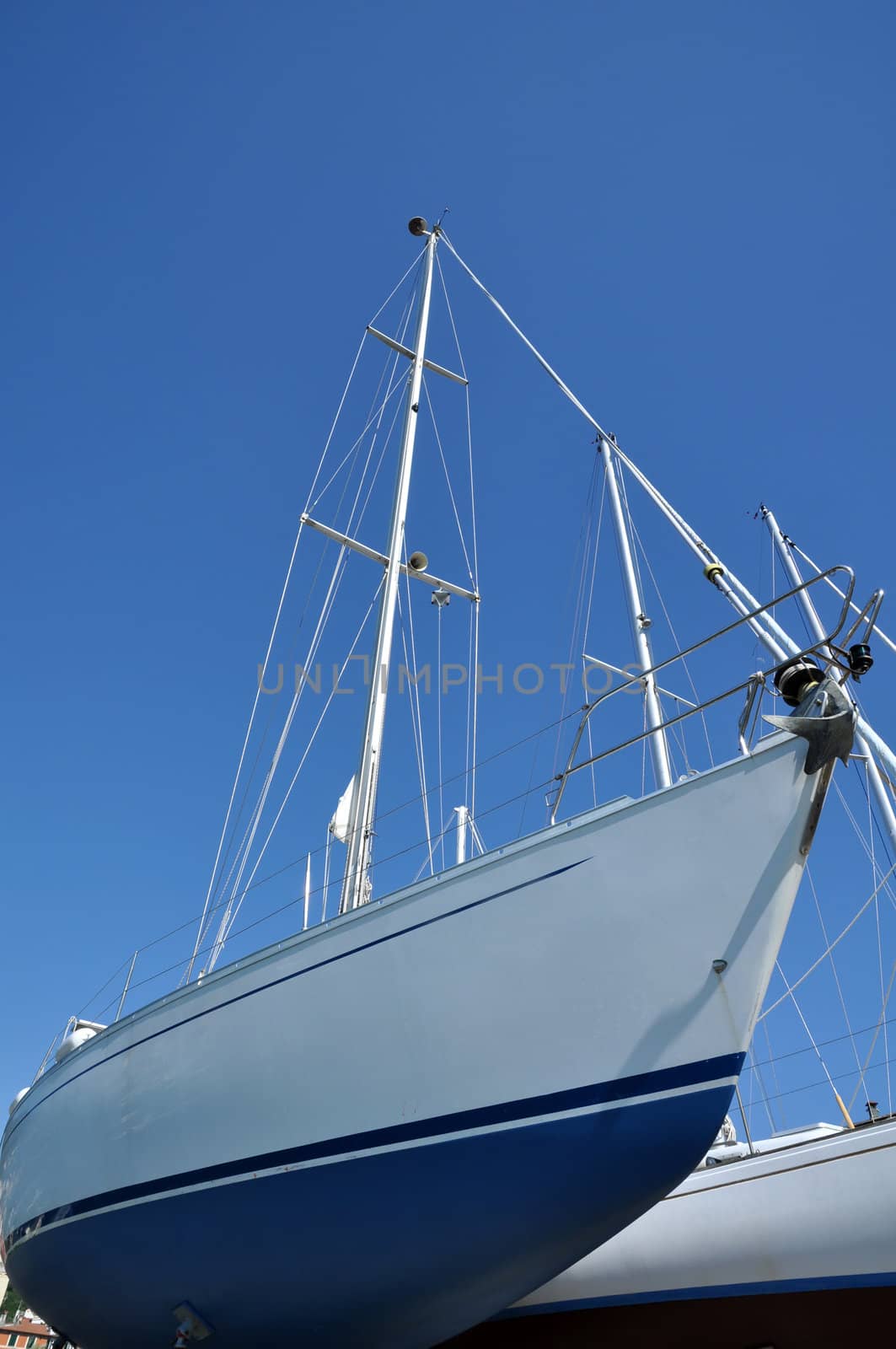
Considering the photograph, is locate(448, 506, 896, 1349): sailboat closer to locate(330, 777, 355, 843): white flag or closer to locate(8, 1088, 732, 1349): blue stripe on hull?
locate(8, 1088, 732, 1349): blue stripe on hull

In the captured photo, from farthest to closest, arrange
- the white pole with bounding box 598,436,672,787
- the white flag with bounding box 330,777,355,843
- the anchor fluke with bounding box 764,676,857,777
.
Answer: the white pole with bounding box 598,436,672,787 → the white flag with bounding box 330,777,355,843 → the anchor fluke with bounding box 764,676,857,777

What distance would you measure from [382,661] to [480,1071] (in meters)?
4.57

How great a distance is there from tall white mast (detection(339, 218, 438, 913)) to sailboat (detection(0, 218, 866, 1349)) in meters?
1.39

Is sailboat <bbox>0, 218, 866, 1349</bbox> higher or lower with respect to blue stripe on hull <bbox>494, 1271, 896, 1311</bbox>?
higher

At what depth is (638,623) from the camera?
1190 cm

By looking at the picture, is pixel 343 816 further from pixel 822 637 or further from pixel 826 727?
pixel 822 637

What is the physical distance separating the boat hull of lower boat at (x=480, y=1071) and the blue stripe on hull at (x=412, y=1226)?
0.04ft

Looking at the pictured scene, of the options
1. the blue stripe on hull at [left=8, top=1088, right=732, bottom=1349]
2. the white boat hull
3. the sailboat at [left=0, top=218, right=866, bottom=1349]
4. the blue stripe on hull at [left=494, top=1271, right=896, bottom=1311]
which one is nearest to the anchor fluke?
the sailboat at [left=0, top=218, right=866, bottom=1349]

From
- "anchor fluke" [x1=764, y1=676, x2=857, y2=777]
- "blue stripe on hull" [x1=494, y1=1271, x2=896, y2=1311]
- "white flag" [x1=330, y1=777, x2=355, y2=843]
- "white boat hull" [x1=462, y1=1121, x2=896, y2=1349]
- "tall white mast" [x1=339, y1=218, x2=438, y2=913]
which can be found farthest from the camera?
"white flag" [x1=330, y1=777, x2=355, y2=843]

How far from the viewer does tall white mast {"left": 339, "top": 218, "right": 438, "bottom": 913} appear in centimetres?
654

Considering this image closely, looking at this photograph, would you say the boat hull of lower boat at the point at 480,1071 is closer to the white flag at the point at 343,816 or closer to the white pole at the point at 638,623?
the white flag at the point at 343,816

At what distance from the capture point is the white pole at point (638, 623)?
976 centimetres

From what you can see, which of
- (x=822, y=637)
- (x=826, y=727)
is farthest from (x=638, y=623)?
(x=826, y=727)

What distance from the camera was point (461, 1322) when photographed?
4.34 metres
